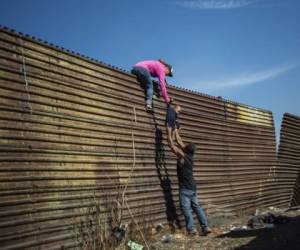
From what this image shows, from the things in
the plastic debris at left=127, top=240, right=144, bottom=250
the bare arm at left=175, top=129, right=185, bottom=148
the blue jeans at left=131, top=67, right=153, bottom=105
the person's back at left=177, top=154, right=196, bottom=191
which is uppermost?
the blue jeans at left=131, top=67, right=153, bottom=105

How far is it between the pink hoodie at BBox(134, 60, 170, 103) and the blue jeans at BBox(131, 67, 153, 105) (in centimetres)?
23

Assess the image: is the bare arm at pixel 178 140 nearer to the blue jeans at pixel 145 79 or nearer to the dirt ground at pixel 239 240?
the blue jeans at pixel 145 79

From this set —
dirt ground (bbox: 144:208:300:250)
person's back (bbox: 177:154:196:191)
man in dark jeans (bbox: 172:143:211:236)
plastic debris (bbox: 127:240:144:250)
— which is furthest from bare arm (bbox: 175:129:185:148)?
plastic debris (bbox: 127:240:144:250)

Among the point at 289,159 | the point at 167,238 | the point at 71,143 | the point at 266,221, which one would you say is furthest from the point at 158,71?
the point at 289,159

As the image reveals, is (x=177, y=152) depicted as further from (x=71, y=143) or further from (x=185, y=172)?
(x=71, y=143)

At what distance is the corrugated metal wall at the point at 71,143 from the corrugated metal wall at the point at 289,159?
16.9ft

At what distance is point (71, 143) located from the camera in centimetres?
684

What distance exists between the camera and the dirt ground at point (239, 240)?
7.12 meters

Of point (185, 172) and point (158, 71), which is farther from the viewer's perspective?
point (158, 71)

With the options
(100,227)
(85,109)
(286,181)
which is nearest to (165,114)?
(85,109)

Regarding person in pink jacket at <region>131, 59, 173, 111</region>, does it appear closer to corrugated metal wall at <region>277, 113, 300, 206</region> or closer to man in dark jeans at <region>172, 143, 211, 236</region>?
man in dark jeans at <region>172, 143, 211, 236</region>

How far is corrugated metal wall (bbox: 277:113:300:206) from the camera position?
1533 cm

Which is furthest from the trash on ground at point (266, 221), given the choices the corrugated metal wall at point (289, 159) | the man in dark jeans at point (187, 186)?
the corrugated metal wall at point (289, 159)

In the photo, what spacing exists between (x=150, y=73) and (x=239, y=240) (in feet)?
13.0
